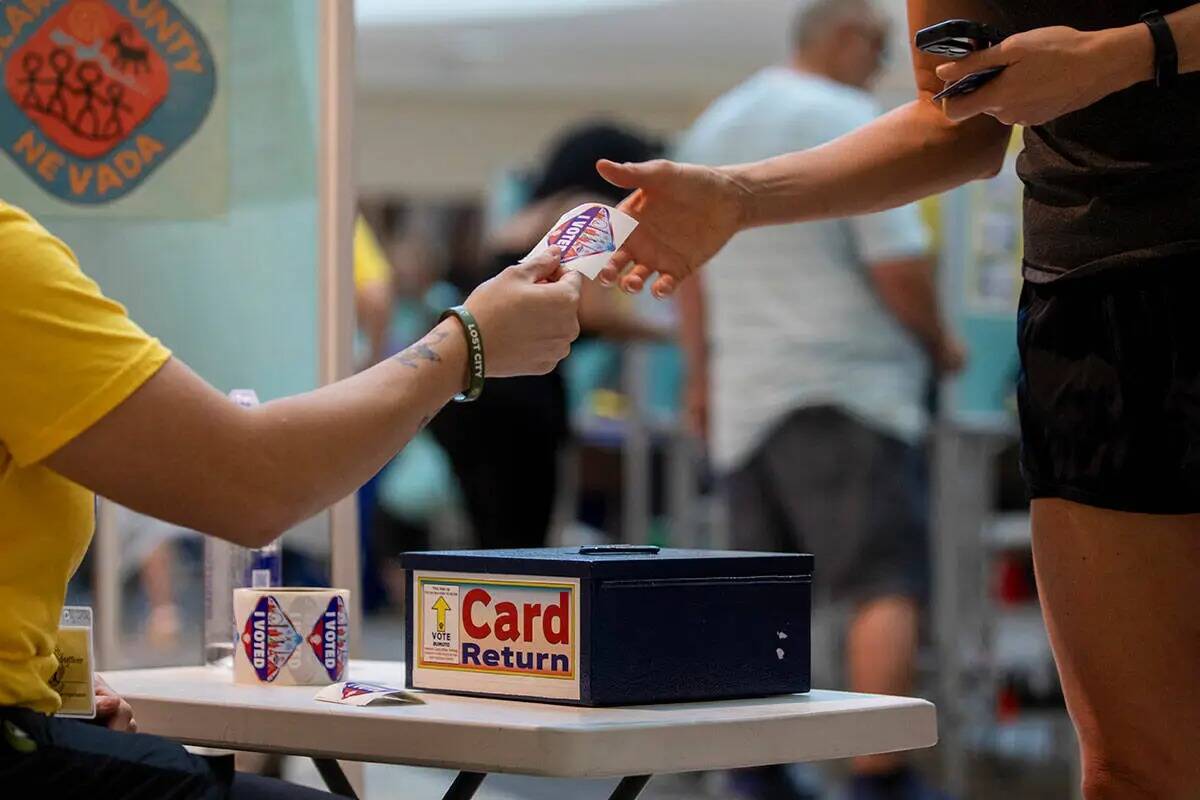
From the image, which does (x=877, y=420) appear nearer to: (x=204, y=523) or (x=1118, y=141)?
(x=1118, y=141)

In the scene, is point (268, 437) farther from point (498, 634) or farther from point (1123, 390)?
point (1123, 390)

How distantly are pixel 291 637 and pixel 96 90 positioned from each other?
2.57ft

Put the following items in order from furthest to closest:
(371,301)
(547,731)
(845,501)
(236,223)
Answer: (371,301) → (845,501) → (236,223) → (547,731)

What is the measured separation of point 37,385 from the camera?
3.61 ft

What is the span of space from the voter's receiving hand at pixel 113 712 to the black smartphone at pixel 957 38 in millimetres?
867

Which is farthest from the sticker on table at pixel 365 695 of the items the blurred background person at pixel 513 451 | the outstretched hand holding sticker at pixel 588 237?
the blurred background person at pixel 513 451

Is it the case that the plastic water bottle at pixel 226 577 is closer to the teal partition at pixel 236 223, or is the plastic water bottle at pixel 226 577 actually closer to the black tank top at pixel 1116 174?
the teal partition at pixel 236 223

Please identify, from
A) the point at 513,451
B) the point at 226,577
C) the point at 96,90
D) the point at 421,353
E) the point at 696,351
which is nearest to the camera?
the point at 421,353

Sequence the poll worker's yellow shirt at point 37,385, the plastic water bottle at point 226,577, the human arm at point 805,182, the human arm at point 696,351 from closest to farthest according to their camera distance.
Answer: the poll worker's yellow shirt at point 37,385, the human arm at point 805,182, the plastic water bottle at point 226,577, the human arm at point 696,351

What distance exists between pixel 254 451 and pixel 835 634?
3777mm

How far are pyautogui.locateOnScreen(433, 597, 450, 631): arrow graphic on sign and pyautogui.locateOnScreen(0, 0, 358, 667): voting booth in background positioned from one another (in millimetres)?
712

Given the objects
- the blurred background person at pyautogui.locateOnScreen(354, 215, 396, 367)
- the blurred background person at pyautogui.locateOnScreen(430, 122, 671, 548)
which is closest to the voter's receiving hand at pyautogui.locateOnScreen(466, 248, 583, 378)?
the blurred background person at pyautogui.locateOnScreen(430, 122, 671, 548)

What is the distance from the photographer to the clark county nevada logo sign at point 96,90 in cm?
197

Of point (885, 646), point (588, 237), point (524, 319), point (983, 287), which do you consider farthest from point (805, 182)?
point (983, 287)
